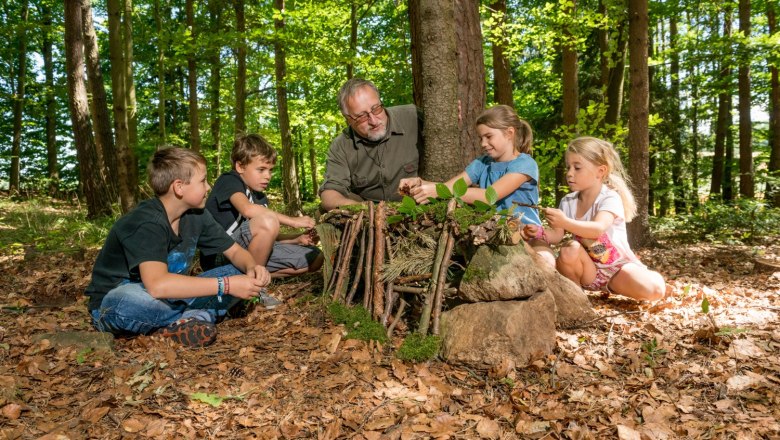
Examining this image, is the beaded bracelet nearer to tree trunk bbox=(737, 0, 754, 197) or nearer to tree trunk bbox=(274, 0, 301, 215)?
tree trunk bbox=(274, 0, 301, 215)

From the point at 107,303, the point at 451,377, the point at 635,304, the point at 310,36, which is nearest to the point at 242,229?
the point at 107,303

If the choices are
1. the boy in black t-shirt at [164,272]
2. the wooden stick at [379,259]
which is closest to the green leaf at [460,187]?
the wooden stick at [379,259]

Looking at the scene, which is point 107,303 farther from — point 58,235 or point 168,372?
point 58,235

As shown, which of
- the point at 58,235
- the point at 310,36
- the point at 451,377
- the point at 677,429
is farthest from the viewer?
the point at 310,36

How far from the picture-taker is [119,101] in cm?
842

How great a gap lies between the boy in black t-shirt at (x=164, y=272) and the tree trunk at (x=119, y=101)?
595 cm

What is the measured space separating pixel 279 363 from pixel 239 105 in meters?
12.0

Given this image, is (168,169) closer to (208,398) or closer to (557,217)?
(208,398)

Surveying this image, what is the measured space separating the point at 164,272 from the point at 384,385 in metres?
1.64

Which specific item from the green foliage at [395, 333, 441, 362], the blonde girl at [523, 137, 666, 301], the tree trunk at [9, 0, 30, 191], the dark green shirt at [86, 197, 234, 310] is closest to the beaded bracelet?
the dark green shirt at [86, 197, 234, 310]

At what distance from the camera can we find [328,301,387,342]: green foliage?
10.1 ft

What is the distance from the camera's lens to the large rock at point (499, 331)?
2797mm

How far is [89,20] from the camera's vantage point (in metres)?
9.78

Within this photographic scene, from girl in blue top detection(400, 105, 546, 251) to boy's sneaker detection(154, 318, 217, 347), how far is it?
174cm
